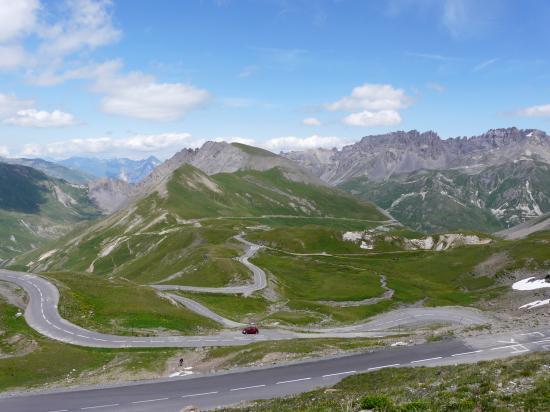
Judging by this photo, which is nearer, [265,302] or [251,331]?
[251,331]

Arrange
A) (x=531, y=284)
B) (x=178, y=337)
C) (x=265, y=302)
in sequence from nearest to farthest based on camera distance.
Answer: (x=178, y=337) → (x=265, y=302) → (x=531, y=284)

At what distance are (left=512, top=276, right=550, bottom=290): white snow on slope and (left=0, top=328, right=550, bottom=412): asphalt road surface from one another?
7454cm

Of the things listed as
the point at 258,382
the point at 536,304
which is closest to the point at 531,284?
the point at 536,304

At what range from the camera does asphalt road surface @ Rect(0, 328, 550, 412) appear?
42469mm

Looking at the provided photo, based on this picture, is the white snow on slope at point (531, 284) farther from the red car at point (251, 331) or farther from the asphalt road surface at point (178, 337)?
the red car at point (251, 331)

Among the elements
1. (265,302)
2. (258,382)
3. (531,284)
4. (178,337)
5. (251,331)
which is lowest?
(531,284)

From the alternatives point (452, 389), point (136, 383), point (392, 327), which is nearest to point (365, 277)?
point (392, 327)

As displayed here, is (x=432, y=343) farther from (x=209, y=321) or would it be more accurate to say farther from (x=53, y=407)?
(x=209, y=321)

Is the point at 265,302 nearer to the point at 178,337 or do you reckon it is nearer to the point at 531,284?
the point at 178,337

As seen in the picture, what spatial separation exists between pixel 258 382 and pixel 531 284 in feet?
338

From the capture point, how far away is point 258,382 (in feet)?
150

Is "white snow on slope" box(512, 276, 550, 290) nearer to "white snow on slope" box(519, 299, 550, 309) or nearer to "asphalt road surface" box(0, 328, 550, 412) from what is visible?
"white snow on slope" box(519, 299, 550, 309)

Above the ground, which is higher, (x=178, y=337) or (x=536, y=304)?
(x=178, y=337)

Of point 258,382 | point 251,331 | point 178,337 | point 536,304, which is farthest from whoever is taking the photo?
point 536,304
